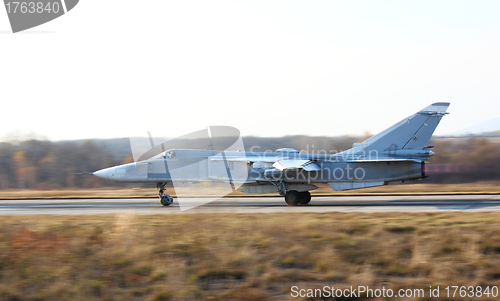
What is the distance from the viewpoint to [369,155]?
19.7m

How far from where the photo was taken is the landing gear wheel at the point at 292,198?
63.7ft

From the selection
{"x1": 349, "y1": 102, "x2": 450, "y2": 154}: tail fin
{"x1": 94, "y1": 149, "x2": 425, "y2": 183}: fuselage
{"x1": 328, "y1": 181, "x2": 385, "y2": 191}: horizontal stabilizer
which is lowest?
{"x1": 328, "y1": 181, "x2": 385, "y2": 191}: horizontal stabilizer

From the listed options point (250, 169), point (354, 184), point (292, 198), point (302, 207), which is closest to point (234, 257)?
point (302, 207)

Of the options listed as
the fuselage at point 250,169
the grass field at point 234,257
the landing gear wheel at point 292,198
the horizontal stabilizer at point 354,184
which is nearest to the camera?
the grass field at point 234,257

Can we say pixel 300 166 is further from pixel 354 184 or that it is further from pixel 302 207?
pixel 354 184

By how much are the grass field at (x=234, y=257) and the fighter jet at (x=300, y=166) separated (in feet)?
23.0

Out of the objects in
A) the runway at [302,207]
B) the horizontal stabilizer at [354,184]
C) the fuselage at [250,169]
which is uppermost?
the fuselage at [250,169]

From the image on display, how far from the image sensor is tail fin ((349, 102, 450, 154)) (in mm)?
18983

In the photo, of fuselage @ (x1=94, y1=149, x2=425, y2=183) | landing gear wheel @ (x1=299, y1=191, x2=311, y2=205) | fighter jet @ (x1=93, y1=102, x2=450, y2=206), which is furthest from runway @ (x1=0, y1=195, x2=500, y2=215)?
fuselage @ (x1=94, y1=149, x2=425, y2=183)

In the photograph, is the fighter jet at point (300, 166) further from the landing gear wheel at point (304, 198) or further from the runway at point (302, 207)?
the runway at point (302, 207)

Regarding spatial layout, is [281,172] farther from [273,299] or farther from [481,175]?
[481,175]

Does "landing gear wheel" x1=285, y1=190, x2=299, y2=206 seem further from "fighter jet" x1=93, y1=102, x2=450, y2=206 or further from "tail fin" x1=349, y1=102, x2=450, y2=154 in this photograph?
"tail fin" x1=349, y1=102, x2=450, y2=154

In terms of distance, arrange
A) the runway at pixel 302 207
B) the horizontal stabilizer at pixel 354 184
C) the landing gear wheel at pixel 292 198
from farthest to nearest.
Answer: the landing gear wheel at pixel 292 198 < the horizontal stabilizer at pixel 354 184 < the runway at pixel 302 207

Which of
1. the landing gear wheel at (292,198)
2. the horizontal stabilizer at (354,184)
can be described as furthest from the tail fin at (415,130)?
the landing gear wheel at (292,198)
